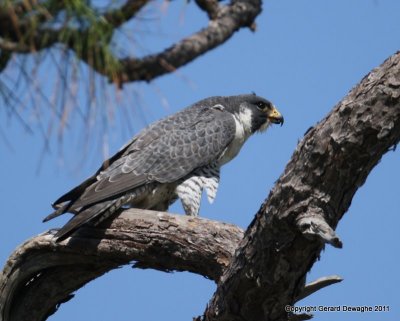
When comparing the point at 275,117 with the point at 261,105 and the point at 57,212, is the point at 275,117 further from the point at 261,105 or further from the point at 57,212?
the point at 57,212

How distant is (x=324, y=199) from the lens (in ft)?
13.3

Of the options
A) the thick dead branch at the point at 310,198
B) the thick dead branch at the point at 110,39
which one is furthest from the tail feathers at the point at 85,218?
the thick dead branch at the point at 310,198

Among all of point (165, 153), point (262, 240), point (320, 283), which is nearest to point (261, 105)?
point (165, 153)

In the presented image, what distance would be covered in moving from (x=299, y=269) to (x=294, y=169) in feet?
1.88

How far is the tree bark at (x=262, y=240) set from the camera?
12.7 feet

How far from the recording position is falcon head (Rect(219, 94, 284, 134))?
26.0 ft

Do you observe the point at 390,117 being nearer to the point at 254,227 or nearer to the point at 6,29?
the point at 254,227

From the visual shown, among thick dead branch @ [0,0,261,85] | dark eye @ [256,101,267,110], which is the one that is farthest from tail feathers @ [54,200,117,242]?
dark eye @ [256,101,267,110]

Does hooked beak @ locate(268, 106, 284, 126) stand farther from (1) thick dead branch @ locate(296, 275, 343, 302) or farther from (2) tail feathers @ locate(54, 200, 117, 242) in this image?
(1) thick dead branch @ locate(296, 275, 343, 302)

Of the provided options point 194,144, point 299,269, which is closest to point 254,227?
point 299,269

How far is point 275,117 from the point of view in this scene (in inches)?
323

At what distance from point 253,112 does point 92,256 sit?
2.88m

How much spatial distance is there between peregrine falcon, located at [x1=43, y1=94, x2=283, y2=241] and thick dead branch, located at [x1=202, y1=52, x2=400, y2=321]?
1846mm

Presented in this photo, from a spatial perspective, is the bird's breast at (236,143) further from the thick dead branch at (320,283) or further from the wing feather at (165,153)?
the thick dead branch at (320,283)
